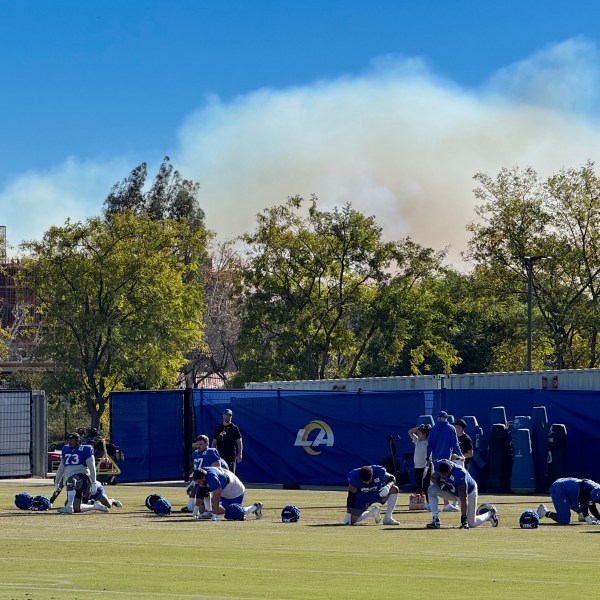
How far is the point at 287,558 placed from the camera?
16.6 metres

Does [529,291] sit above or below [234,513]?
above

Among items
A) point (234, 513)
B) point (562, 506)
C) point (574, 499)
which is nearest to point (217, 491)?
point (234, 513)

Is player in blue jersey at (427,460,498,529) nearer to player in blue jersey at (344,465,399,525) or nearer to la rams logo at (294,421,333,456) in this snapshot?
player in blue jersey at (344,465,399,525)

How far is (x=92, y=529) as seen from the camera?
72.0 feet

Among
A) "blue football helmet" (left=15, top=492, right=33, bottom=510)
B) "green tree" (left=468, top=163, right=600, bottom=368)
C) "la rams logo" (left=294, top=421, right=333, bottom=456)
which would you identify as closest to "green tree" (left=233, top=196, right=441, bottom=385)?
"green tree" (left=468, top=163, right=600, bottom=368)

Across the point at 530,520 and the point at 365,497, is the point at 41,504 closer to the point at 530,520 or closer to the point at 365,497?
the point at 365,497

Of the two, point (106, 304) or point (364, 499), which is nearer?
point (364, 499)

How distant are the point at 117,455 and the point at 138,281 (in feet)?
113

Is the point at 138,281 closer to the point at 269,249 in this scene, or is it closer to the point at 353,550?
the point at 269,249

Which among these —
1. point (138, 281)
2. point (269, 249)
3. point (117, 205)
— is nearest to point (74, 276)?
point (138, 281)

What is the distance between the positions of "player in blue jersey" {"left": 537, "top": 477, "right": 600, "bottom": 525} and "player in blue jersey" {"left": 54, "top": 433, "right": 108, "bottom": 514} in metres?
8.09

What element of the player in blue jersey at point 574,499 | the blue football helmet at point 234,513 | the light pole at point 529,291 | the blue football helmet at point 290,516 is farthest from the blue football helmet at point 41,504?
the light pole at point 529,291

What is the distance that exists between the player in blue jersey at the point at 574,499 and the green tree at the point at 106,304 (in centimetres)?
5152

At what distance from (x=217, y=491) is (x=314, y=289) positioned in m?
48.0
